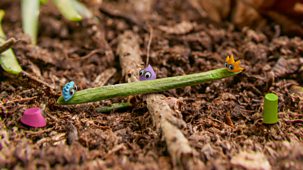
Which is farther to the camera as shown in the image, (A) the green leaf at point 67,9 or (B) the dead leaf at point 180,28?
(B) the dead leaf at point 180,28

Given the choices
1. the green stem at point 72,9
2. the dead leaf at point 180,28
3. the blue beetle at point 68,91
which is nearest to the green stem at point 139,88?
the blue beetle at point 68,91

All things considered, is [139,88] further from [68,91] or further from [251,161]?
[251,161]

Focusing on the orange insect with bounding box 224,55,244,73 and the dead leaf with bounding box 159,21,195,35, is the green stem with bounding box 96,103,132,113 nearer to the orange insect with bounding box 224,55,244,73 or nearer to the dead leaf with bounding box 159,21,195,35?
the orange insect with bounding box 224,55,244,73

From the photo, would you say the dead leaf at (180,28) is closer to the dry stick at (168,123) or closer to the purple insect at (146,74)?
the dry stick at (168,123)

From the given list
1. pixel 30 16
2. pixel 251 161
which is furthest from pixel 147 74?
pixel 30 16

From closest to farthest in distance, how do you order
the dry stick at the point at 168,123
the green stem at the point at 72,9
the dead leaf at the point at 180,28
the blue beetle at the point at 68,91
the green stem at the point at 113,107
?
1. the dry stick at the point at 168,123
2. the blue beetle at the point at 68,91
3. the green stem at the point at 113,107
4. the green stem at the point at 72,9
5. the dead leaf at the point at 180,28

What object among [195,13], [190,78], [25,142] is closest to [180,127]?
[190,78]

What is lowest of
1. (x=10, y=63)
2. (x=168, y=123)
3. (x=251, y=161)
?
(x=251, y=161)
